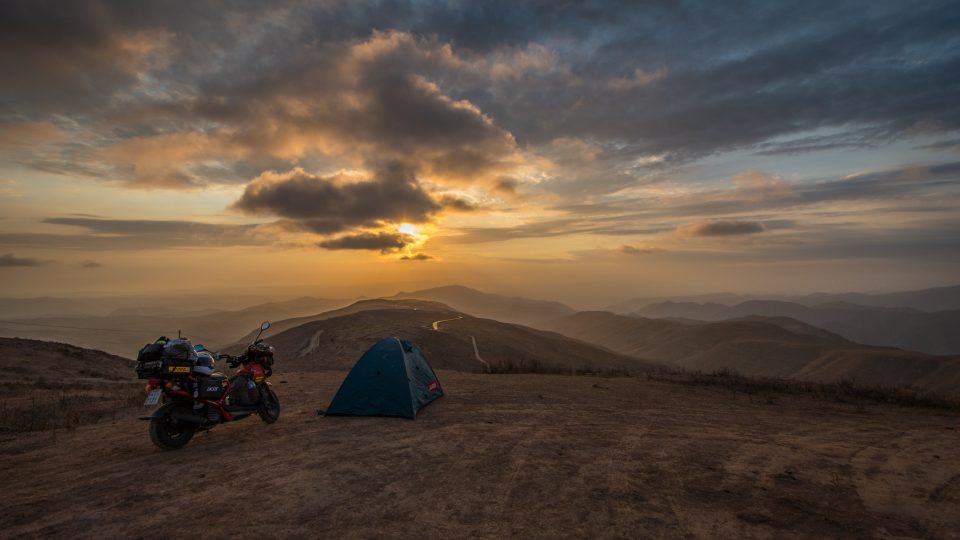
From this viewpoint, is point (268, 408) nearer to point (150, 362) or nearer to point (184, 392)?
point (184, 392)

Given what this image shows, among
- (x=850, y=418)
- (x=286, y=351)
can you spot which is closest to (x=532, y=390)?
(x=850, y=418)

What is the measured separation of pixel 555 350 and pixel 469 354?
20.7 meters

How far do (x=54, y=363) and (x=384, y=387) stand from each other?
21895 mm

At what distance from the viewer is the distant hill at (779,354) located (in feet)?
213

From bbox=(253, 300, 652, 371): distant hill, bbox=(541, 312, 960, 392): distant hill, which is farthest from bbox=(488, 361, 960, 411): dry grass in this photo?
bbox=(541, 312, 960, 392): distant hill

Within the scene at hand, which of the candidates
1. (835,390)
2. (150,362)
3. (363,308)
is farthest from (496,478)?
(363,308)

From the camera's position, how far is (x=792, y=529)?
18.3 feet

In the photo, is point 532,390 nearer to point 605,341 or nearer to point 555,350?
point 555,350

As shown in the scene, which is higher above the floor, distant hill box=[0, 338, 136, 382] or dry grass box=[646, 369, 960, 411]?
dry grass box=[646, 369, 960, 411]

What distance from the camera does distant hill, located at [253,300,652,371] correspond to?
28.6 meters

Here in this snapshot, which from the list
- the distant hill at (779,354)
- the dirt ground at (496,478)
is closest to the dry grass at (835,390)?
the dirt ground at (496,478)

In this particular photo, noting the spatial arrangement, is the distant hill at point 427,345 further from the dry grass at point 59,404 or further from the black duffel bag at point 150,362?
the black duffel bag at point 150,362

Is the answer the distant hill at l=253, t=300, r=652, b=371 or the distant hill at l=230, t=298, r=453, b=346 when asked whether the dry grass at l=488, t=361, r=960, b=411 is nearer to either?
the distant hill at l=253, t=300, r=652, b=371

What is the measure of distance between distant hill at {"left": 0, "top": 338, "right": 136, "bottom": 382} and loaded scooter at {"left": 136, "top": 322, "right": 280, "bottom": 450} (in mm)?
14730
